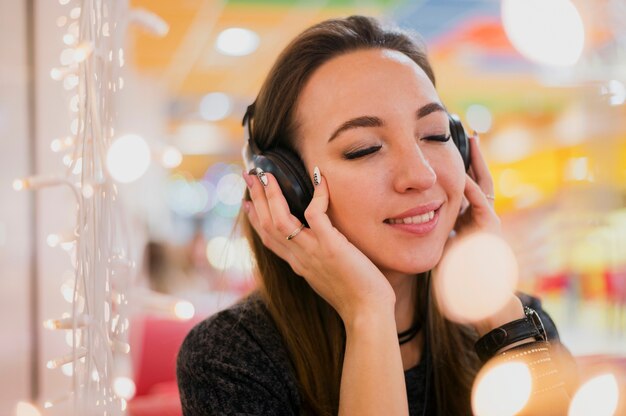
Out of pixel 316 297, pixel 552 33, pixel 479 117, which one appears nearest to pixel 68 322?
pixel 316 297

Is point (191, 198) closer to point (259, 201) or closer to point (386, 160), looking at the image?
point (259, 201)

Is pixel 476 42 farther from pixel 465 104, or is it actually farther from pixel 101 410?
pixel 101 410

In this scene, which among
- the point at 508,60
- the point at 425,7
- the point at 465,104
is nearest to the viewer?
the point at 425,7

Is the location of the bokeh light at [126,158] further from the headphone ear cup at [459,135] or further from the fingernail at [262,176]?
the headphone ear cup at [459,135]

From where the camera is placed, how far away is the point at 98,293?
837 millimetres

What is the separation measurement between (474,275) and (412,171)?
0.37m

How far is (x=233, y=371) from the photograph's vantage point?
3.53 feet

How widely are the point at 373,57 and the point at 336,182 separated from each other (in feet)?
0.84

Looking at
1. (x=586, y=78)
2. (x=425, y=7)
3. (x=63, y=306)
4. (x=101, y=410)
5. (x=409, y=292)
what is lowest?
(x=101, y=410)

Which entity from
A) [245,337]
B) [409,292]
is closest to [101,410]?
[245,337]

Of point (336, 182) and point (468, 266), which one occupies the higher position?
point (336, 182)

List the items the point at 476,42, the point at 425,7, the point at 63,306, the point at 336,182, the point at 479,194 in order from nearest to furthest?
1. the point at 336,182
2. the point at 479,194
3. the point at 63,306
4. the point at 425,7
5. the point at 476,42

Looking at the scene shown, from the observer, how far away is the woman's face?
1096 mm

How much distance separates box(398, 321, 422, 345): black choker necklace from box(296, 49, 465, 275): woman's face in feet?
0.64
